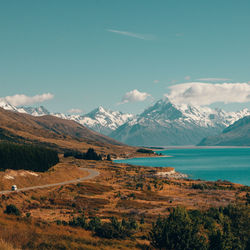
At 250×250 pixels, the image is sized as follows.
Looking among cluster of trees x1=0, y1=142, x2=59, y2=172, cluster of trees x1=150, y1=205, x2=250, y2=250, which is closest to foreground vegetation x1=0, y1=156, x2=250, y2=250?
cluster of trees x1=150, y1=205, x2=250, y2=250

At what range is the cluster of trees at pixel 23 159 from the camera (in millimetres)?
114125

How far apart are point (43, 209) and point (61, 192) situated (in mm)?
21836

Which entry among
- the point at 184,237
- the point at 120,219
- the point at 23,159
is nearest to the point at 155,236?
the point at 184,237

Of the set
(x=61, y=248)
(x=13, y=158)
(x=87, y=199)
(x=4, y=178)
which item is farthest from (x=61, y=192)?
(x=61, y=248)

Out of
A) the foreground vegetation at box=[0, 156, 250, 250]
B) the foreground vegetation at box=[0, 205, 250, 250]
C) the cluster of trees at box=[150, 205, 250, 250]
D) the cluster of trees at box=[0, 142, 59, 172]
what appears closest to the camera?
the foreground vegetation at box=[0, 205, 250, 250]

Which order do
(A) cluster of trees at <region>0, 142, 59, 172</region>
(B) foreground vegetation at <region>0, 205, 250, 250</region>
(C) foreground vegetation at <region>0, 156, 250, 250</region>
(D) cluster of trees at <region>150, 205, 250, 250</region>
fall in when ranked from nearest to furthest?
(B) foreground vegetation at <region>0, 205, 250, 250</region>
(C) foreground vegetation at <region>0, 156, 250, 250</region>
(D) cluster of trees at <region>150, 205, 250, 250</region>
(A) cluster of trees at <region>0, 142, 59, 172</region>

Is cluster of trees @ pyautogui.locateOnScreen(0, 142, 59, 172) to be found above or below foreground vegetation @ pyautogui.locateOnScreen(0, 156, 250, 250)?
above

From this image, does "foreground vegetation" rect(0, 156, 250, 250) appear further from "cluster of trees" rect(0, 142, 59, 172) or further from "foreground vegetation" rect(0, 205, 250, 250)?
"cluster of trees" rect(0, 142, 59, 172)

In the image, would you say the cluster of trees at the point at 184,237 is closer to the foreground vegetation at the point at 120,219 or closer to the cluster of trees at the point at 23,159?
the foreground vegetation at the point at 120,219

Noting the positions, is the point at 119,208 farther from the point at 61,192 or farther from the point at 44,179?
the point at 44,179

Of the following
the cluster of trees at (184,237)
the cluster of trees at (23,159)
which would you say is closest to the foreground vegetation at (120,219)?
A: the cluster of trees at (184,237)

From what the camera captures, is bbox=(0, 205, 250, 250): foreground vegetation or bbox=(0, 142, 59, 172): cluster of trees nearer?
bbox=(0, 205, 250, 250): foreground vegetation

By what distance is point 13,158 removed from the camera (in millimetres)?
116625

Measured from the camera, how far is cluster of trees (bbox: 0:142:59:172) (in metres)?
114
